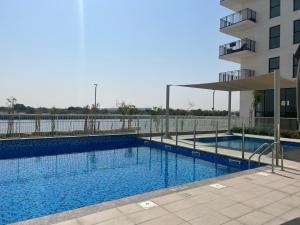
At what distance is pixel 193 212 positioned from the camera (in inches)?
155

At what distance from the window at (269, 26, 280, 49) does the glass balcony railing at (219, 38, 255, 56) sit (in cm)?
147

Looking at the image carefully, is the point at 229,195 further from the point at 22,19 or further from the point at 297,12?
the point at 297,12

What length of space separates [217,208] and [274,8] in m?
21.6

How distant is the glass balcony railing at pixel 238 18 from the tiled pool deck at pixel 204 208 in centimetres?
1987

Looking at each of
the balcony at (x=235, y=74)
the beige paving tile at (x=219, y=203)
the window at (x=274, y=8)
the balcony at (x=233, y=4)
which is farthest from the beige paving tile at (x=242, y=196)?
the balcony at (x=233, y=4)

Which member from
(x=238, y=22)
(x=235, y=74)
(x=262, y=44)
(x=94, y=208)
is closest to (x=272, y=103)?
(x=235, y=74)

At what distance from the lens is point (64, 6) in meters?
10.2

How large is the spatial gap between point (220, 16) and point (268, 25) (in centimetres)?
475

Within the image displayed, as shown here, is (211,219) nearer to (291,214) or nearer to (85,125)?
(291,214)

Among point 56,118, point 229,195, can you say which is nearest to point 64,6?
point 56,118

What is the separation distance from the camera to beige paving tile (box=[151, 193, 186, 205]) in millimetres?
4334

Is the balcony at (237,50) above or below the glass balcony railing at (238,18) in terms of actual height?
below

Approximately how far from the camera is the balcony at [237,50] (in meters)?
22.1

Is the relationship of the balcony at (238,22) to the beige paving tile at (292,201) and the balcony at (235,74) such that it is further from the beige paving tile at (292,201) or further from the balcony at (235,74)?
the beige paving tile at (292,201)
